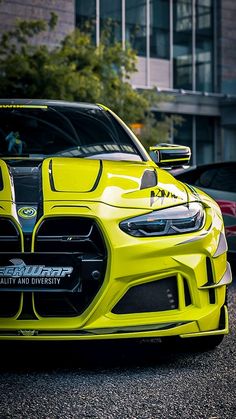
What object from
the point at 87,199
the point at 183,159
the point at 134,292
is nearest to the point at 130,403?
the point at 134,292

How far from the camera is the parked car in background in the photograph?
8.93m

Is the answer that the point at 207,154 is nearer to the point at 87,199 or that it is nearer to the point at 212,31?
the point at 212,31

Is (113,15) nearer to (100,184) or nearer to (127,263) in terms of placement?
(100,184)

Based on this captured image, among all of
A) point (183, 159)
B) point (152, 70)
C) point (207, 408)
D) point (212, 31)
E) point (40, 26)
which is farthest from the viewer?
point (212, 31)

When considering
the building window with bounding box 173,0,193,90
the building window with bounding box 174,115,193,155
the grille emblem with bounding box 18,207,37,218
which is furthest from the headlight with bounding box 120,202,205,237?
the building window with bounding box 173,0,193,90

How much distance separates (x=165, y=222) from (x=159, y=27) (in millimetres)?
22030

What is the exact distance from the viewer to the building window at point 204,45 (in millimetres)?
27550

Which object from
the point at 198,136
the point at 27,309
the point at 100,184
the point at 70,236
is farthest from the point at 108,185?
the point at 198,136

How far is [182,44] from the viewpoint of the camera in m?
26.7

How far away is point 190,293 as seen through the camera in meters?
4.56

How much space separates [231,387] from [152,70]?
22.2 m

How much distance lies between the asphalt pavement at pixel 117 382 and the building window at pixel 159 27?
2119cm

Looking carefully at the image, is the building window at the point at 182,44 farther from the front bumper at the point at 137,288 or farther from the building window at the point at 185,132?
the front bumper at the point at 137,288

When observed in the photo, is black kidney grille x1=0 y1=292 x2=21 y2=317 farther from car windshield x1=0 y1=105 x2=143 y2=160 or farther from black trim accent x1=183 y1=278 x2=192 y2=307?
car windshield x1=0 y1=105 x2=143 y2=160
